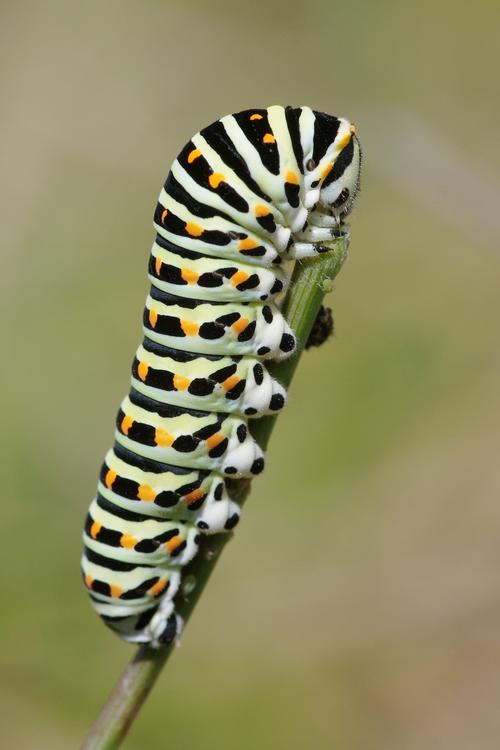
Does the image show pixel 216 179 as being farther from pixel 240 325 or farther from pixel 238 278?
pixel 240 325

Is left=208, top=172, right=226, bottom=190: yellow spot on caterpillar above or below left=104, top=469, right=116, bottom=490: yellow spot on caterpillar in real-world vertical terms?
above

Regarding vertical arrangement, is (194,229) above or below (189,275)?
above

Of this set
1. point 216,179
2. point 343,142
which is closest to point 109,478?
point 216,179

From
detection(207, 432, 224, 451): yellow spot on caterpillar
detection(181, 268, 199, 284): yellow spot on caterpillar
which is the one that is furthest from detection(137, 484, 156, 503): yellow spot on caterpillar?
detection(181, 268, 199, 284): yellow spot on caterpillar

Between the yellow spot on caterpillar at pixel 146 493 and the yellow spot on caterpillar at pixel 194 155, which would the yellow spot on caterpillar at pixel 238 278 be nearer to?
the yellow spot on caterpillar at pixel 194 155

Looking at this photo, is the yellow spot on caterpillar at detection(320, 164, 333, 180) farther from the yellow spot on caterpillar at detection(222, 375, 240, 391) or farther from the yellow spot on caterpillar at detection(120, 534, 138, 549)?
the yellow spot on caterpillar at detection(120, 534, 138, 549)

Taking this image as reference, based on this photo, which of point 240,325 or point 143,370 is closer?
point 240,325

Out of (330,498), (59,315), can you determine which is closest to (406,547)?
(330,498)
